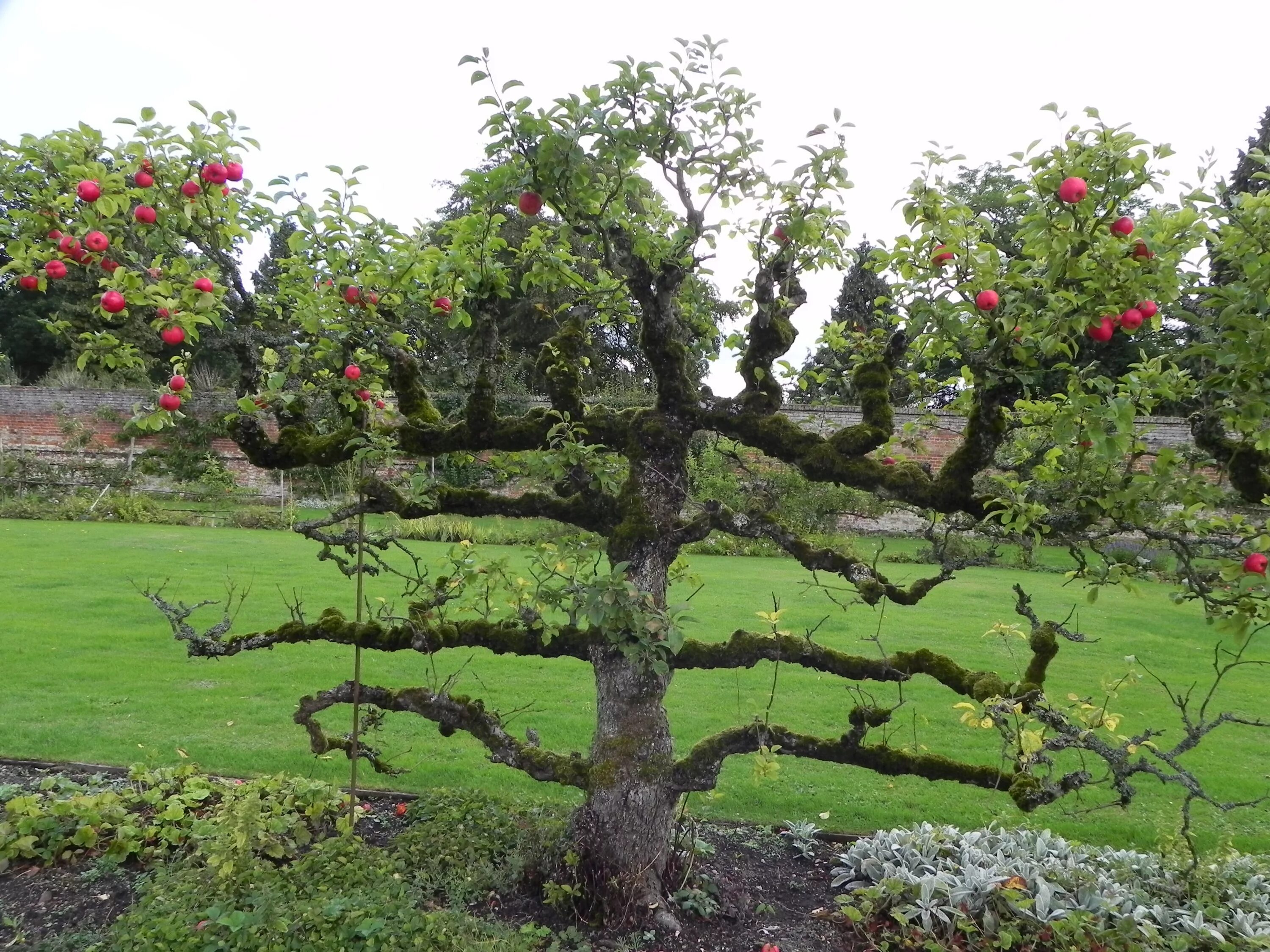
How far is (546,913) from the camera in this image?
3158 millimetres

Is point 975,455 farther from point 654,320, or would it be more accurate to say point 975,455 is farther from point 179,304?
point 179,304

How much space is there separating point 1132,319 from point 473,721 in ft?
8.25

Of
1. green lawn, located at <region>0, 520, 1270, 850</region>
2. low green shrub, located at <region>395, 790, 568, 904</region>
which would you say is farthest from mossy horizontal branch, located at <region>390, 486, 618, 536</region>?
low green shrub, located at <region>395, 790, 568, 904</region>

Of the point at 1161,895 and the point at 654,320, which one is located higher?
the point at 654,320

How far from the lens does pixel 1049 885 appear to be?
318cm

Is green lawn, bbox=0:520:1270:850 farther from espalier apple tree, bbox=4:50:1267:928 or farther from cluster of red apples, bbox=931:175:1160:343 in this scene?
cluster of red apples, bbox=931:175:1160:343

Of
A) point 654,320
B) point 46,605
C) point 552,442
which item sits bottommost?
point 46,605

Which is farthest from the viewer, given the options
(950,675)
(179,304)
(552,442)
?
(950,675)

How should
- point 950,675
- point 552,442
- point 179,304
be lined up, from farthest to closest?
point 950,675 < point 552,442 < point 179,304

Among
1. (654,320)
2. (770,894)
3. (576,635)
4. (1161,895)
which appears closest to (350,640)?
(576,635)

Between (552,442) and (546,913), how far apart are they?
5.87ft

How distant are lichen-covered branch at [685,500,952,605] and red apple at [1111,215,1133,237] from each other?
1.20 meters

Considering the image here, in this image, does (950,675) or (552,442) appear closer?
(552,442)

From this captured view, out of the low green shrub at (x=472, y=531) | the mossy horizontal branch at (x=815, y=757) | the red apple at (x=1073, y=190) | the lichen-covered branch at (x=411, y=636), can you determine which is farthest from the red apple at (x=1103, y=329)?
the low green shrub at (x=472, y=531)
